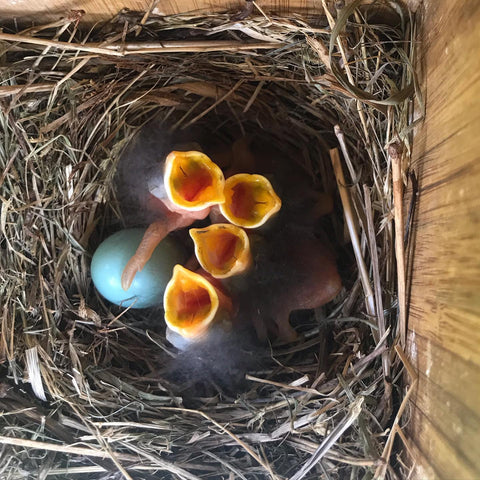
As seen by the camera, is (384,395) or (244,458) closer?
(384,395)

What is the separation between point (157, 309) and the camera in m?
1.33

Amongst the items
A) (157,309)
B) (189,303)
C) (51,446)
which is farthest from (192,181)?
(51,446)

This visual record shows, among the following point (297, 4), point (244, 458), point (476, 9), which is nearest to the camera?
point (476, 9)

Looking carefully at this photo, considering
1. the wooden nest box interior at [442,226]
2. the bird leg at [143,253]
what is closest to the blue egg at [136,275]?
the bird leg at [143,253]

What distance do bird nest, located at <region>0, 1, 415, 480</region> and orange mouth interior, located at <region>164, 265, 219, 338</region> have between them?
13 centimetres

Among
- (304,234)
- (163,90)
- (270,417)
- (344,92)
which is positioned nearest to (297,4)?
(344,92)

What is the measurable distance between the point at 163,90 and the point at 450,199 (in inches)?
30.1

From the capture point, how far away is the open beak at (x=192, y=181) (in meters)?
1.08

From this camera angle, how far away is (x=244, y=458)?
1.13 metres

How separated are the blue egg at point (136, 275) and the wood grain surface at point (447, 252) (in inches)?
23.8

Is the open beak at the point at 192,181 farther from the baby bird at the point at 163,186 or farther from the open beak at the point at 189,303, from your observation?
the open beak at the point at 189,303

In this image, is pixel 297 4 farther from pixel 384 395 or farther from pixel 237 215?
pixel 384 395

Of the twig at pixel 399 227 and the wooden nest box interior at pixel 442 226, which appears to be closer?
the wooden nest box interior at pixel 442 226

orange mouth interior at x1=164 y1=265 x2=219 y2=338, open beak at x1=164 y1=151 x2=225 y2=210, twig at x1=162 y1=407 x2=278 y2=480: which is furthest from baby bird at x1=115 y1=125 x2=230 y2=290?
twig at x1=162 y1=407 x2=278 y2=480
